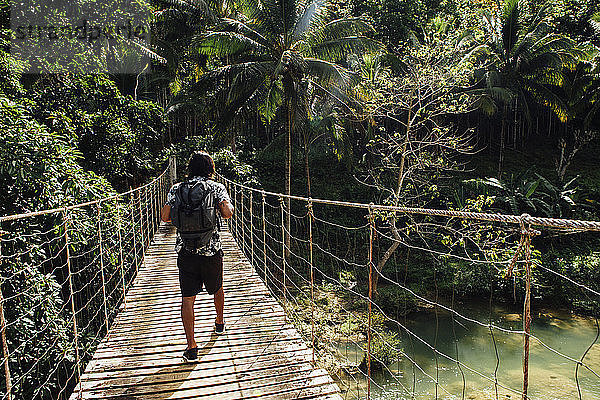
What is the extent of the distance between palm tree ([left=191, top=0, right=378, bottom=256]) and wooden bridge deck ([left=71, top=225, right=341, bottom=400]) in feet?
18.7

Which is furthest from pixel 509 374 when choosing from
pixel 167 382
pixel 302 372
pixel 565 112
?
pixel 565 112

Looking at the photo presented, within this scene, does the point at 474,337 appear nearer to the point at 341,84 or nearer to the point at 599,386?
the point at 599,386

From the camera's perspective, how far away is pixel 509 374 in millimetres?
6305

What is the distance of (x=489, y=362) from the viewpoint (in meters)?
6.86

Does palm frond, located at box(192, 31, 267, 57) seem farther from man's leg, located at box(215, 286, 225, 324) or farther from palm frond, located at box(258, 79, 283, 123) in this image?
man's leg, located at box(215, 286, 225, 324)

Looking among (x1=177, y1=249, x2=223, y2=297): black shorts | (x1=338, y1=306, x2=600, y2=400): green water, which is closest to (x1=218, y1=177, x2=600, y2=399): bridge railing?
(x1=338, y1=306, x2=600, y2=400): green water

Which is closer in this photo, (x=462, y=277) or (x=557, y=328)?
(x=557, y=328)

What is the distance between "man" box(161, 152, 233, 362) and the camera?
2246 millimetres

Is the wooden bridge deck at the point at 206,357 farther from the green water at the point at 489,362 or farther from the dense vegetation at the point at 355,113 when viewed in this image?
the green water at the point at 489,362

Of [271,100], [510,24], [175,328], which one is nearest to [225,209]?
[175,328]

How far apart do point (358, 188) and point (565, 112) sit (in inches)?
264

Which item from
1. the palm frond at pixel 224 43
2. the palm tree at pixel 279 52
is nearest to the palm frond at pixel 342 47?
the palm tree at pixel 279 52

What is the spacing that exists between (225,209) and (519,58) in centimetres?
1380

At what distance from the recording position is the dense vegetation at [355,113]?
205 inches
